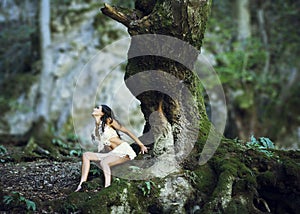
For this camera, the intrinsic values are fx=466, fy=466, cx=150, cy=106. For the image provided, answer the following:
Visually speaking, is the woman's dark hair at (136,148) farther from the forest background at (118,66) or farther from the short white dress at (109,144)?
the forest background at (118,66)

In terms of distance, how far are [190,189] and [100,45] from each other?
44.3 feet

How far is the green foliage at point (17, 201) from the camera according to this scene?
6.72 metres

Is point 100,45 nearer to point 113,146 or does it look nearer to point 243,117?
point 243,117

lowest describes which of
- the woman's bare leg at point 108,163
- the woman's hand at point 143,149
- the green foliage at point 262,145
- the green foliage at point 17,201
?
the green foliage at point 17,201

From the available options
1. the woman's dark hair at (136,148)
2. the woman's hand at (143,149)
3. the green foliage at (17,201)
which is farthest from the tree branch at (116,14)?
the green foliage at (17,201)

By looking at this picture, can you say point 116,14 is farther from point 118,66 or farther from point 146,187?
point 118,66

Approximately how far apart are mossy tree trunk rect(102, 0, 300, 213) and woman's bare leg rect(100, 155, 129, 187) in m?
0.96

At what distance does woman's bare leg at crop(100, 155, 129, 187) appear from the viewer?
719cm

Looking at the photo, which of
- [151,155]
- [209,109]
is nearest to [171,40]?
[151,155]

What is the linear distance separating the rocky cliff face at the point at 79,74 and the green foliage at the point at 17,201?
11.9 meters

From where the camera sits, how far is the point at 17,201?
6789 millimetres

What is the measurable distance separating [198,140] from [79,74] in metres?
12.7

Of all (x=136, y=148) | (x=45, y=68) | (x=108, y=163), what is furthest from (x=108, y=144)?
(x=45, y=68)

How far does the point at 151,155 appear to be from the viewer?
25.7 ft
